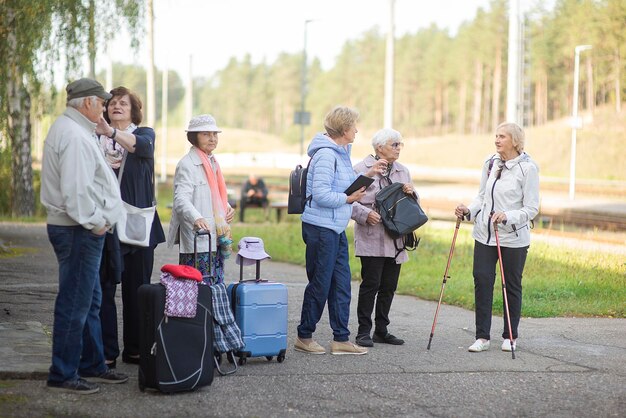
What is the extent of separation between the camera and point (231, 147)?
133m

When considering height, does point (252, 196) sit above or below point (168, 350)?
above

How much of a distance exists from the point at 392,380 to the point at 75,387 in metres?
2.37

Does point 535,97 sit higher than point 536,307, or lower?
higher

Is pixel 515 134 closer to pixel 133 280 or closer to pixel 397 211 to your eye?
pixel 397 211

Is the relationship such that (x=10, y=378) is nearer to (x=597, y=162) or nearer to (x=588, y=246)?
(x=588, y=246)

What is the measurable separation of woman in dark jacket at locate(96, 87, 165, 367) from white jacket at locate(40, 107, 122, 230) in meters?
0.82

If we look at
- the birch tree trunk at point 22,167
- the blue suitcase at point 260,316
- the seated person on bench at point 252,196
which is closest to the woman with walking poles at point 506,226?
the blue suitcase at point 260,316

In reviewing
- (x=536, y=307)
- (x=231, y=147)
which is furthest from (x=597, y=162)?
(x=231, y=147)

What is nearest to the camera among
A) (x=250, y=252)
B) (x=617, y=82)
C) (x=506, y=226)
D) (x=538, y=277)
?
(x=250, y=252)

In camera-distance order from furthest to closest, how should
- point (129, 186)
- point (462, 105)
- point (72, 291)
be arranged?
point (462, 105)
point (129, 186)
point (72, 291)

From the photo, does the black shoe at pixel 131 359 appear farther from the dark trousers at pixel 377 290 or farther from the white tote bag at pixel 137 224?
the dark trousers at pixel 377 290

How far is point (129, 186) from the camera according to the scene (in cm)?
802

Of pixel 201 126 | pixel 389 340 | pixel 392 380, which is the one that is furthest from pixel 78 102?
pixel 389 340

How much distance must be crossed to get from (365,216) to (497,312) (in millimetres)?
3072
